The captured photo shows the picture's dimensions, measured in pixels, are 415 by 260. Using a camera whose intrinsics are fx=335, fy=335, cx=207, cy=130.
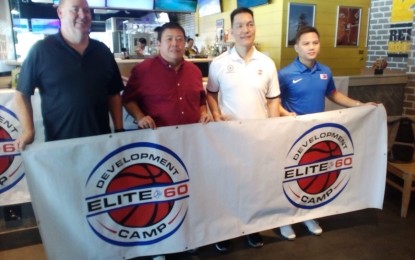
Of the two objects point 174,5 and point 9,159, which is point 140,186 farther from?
point 174,5

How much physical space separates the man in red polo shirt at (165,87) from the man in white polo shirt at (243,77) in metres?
0.26

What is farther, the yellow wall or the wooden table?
the yellow wall

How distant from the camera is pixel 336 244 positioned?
244 centimetres

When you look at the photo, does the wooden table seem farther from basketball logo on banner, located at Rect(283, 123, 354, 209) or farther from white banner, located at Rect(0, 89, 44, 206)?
white banner, located at Rect(0, 89, 44, 206)

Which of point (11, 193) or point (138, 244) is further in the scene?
point (11, 193)

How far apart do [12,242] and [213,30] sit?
5.28m

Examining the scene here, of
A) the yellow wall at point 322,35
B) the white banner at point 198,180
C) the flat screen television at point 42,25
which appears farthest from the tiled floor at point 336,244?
the flat screen television at point 42,25

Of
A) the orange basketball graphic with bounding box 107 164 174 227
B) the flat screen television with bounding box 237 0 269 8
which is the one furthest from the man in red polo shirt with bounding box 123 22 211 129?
the flat screen television with bounding box 237 0 269 8

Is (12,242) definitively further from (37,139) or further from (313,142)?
(313,142)

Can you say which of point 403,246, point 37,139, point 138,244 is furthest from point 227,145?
point 37,139

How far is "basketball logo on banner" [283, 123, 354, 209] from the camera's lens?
2.29m

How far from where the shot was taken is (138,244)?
1983 millimetres

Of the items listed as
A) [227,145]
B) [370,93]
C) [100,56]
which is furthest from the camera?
[370,93]

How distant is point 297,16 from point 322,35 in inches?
20.6
